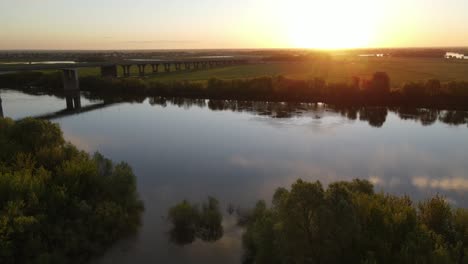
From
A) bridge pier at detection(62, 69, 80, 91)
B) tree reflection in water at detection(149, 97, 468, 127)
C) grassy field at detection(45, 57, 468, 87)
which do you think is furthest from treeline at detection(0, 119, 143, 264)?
grassy field at detection(45, 57, 468, 87)

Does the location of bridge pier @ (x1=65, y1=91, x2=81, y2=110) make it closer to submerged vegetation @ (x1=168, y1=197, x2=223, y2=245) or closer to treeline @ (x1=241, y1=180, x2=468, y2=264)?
submerged vegetation @ (x1=168, y1=197, x2=223, y2=245)

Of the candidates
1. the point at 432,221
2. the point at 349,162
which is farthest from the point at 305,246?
Result: the point at 349,162

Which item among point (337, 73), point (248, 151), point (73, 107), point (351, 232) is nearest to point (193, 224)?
point (351, 232)

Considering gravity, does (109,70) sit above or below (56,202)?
above

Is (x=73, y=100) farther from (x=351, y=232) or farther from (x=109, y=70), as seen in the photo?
(x=351, y=232)

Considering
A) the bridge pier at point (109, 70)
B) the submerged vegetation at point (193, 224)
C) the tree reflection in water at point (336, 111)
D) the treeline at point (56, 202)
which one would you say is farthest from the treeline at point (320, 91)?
the treeline at point (56, 202)

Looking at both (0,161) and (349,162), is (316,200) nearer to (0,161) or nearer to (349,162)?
(0,161)

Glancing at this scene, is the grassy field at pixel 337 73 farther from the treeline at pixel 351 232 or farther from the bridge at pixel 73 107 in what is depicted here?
the treeline at pixel 351 232
